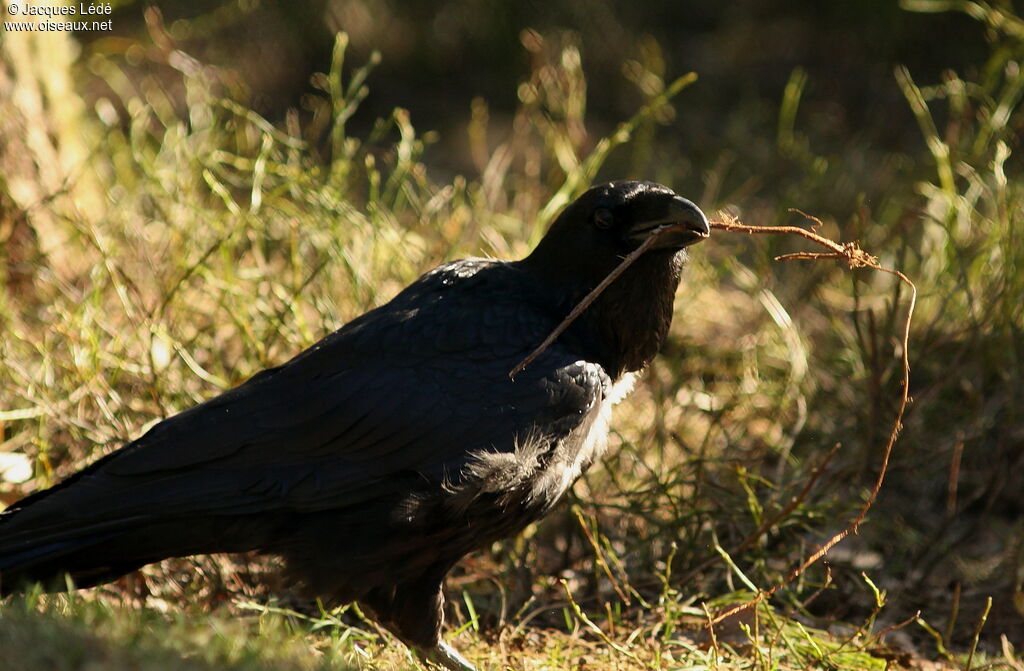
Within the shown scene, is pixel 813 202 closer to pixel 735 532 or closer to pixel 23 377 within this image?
pixel 735 532

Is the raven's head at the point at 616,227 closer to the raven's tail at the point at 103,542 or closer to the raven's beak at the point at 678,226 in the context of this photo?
the raven's beak at the point at 678,226

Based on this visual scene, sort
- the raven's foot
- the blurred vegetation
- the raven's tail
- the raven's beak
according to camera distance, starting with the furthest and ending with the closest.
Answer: the blurred vegetation, the raven's foot, the raven's beak, the raven's tail

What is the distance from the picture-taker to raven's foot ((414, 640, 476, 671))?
304 centimetres

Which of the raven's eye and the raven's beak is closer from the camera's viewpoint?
the raven's beak

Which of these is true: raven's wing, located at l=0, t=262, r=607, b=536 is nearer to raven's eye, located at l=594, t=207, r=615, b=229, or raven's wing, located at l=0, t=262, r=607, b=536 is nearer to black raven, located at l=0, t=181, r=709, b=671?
black raven, located at l=0, t=181, r=709, b=671

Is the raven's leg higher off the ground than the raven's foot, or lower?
higher

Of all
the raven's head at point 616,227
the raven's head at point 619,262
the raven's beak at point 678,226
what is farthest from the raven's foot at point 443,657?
the raven's beak at point 678,226

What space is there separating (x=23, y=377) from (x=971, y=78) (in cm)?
588

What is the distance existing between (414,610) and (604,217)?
1201mm

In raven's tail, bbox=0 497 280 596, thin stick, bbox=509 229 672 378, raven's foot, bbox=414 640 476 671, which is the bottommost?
raven's foot, bbox=414 640 476 671

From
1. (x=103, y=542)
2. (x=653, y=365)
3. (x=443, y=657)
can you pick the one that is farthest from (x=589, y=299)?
(x=653, y=365)

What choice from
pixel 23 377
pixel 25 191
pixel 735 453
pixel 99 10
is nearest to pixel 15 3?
pixel 25 191

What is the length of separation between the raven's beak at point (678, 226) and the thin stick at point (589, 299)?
0.01 m

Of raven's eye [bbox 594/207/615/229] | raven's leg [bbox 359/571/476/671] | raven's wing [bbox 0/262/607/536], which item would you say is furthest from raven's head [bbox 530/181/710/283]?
raven's leg [bbox 359/571/476/671]
